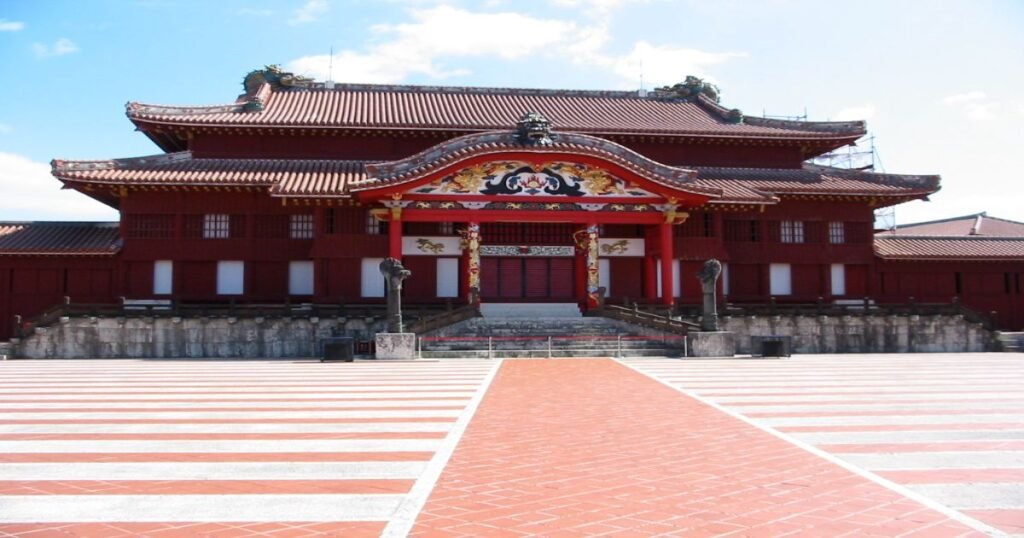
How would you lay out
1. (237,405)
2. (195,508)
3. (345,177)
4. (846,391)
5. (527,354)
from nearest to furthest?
(195,508)
(237,405)
(846,391)
(527,354)
(345,177)

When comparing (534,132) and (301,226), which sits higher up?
(534,132)

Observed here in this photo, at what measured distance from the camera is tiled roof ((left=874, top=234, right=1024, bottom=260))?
1270 inches

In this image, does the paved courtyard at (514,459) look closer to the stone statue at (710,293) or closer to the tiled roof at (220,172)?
the stone statue at (710,293)

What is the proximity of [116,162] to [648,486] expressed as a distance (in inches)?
1096

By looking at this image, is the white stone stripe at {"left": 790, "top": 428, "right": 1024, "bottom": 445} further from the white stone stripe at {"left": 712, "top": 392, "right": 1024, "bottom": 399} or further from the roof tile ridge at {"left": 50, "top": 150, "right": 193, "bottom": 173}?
the roof tile ridge at {"left": 50, "top": 150, "right": 193, "bottom": 173}

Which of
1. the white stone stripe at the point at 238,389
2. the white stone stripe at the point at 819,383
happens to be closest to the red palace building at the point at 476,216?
the white stone stripe at the point at 819,383

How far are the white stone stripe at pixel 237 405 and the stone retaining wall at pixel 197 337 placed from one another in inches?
523

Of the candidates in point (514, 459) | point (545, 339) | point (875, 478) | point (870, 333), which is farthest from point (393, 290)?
point (870, 333)

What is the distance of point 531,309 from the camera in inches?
1172

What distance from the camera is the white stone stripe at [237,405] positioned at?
11875mm

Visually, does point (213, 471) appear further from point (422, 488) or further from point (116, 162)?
point (116, 162)

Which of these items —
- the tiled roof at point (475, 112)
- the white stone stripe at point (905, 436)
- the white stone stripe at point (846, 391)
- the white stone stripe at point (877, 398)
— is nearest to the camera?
the white stone stripe at point (905, 436)

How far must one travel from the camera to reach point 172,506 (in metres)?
6.08

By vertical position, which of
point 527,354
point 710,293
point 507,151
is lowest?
point 527,354
